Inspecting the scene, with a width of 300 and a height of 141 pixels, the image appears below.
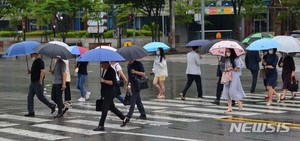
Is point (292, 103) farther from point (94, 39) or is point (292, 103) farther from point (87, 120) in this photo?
point (94, 39)

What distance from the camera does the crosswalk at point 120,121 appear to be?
41.8 ft

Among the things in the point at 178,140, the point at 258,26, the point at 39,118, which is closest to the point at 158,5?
the point at 258,26

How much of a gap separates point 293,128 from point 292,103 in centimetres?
509

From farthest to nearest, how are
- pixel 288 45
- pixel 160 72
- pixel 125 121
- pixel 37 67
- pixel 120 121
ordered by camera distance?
pixel 160 72 → pixel 288 45 → pixel 37 67 → pixel 120 121 → pixel 125 121

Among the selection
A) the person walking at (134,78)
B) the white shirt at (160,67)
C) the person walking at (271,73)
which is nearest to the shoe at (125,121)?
the person walking at (134,78)

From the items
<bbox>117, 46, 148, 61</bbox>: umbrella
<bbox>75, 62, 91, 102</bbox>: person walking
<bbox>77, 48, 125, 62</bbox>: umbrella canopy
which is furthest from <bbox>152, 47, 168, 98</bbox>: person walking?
<bbox>77, 48, 125, 62</bbox>: umbrella canopy

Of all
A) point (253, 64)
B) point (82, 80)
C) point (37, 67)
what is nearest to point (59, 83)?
point (37, 67)

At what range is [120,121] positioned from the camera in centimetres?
1421

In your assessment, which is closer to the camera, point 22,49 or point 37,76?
point 37,76

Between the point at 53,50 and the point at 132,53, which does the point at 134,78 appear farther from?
the point at 53,50

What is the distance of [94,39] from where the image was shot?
6159cm

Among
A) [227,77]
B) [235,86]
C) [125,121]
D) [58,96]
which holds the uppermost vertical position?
[227,77]

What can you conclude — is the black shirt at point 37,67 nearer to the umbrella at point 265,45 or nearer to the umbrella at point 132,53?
the umbrella at point 132,53

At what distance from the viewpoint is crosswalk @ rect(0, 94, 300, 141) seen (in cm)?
1273
